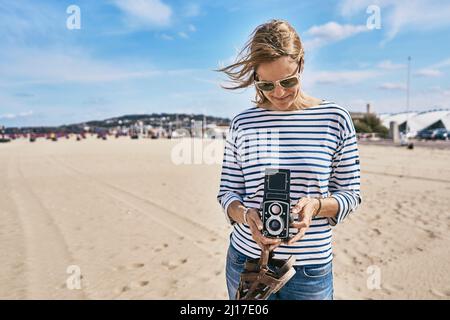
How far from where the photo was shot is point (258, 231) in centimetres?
158

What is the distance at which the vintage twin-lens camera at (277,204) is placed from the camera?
4.92ft

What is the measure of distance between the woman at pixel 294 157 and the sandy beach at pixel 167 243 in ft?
9.64

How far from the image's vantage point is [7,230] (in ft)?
23.4

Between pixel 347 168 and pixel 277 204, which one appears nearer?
pixel 277 204

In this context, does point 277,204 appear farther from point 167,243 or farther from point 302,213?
point 167,243

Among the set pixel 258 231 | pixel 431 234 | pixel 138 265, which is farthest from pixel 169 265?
pixel 431 234

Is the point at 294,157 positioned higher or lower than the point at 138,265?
higher

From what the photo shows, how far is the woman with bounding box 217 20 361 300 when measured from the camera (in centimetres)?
163

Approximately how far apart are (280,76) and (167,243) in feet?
17.1

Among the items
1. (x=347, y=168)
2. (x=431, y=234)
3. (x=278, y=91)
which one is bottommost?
(x=431, y=234)

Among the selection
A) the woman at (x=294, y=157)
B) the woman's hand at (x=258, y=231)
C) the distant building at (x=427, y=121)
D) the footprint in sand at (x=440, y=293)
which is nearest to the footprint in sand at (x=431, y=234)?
the footprint in sand at (x=440, y=293)

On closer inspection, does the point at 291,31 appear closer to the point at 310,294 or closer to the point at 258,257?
Answer: the point at 258,257

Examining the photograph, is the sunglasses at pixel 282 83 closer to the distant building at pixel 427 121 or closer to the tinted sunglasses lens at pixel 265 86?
the tinted sunglasses lens at pixel 265 86
